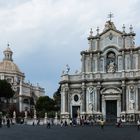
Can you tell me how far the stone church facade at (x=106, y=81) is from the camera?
6638cm

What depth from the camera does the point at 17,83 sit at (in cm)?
13450

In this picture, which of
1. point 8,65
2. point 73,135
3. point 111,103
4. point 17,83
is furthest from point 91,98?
point 8,65

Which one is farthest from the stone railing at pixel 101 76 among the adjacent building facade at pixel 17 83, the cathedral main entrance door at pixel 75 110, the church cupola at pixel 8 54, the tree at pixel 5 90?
the church cupola at pixel 8 54

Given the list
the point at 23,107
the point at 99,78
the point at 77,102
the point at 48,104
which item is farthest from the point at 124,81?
the point at 23,107

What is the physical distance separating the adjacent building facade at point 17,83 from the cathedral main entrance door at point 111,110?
64.1 metres

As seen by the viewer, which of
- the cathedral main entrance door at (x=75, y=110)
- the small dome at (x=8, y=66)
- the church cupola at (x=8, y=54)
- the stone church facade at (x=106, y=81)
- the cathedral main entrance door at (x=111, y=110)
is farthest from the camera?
the church cupola at (x=8, y=54)

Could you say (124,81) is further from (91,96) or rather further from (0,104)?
(0,104)

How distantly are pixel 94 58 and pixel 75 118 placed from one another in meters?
10.1

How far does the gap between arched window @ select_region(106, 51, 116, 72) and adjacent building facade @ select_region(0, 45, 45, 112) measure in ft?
209

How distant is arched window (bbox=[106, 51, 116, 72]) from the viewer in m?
68.7

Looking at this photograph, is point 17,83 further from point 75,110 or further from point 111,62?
point 111,62

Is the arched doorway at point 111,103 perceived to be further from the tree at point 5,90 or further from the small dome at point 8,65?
the small dome at point 8,65

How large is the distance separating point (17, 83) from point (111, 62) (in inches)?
2734

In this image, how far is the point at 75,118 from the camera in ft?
225
